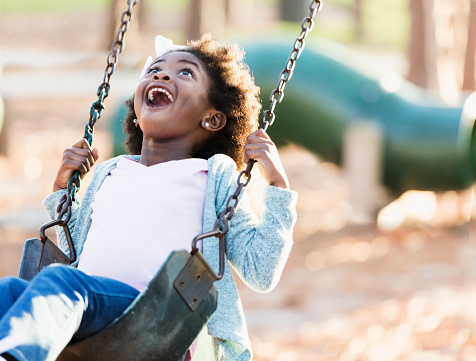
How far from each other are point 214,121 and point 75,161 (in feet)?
1.64

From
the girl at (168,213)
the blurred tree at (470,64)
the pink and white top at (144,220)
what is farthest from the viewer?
the blurred tree at (470,64)

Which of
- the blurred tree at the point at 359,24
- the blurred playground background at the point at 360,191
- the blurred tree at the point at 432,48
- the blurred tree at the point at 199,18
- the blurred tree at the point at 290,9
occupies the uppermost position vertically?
the blurred tree at the point at 359,24

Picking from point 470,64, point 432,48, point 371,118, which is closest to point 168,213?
point 371,118

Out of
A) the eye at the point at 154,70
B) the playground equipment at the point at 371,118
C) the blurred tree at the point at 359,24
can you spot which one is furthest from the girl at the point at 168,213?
the blurred tree at the point at 359,24

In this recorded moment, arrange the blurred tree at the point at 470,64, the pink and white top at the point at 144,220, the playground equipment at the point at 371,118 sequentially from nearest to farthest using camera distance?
1. the pink and white top at the point at 144,220
2. the playground equipment at the point at 371,118
3. the blurred tree at the point at 470,64

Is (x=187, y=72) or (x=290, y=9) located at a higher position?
(x=290, y=9)

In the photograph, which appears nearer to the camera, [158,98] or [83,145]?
[158,98]

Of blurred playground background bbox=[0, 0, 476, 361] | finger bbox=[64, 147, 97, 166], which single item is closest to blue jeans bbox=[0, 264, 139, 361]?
finger bbox=[64, 147, 97, 166]

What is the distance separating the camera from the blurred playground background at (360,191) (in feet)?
16.4

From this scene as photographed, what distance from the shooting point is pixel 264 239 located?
2.30 m

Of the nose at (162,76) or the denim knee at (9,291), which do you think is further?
the nose at (162,76)

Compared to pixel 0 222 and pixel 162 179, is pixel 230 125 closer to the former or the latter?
pixel 162 179

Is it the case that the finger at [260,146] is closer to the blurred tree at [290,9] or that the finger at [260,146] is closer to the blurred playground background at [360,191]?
the blurred playground background at [360,191]

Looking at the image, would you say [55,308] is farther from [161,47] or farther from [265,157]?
[161,47]
